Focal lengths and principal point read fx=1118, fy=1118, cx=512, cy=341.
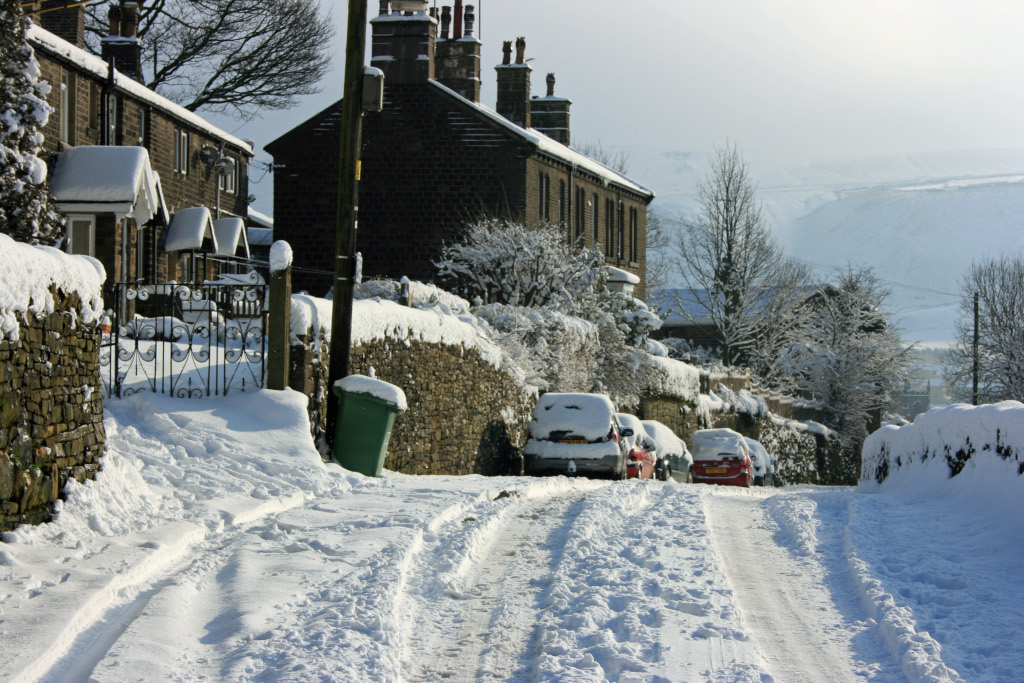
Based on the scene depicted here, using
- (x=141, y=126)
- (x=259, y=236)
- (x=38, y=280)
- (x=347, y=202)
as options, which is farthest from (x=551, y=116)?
(x=38, y=280)

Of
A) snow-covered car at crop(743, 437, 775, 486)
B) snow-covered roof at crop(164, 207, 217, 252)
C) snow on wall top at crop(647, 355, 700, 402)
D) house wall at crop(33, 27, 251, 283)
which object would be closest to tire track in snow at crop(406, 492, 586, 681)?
house wall at crop(33, 27, 251, 283)

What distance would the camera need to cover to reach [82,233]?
81.3ft

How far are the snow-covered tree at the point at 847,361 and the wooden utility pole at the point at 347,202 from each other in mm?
40992

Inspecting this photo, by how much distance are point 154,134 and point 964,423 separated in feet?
79.5

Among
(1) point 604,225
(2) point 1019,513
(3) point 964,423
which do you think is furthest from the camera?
(1) point 604,225

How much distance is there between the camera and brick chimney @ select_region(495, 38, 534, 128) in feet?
131

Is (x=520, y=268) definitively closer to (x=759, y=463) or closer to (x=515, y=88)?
(x=759, y=463)

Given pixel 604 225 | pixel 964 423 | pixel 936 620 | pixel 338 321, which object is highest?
pixel 604 225

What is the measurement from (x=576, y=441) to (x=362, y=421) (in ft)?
20.6

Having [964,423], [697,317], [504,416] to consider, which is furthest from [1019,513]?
[697,317]

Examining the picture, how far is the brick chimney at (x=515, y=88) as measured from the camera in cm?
4003

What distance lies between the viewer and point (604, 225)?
4416 cm

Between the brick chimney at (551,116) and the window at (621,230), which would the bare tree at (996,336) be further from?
the brick chimney at (551,116)

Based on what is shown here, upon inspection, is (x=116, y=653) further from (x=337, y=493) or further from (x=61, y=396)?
(x=337, y=493)
